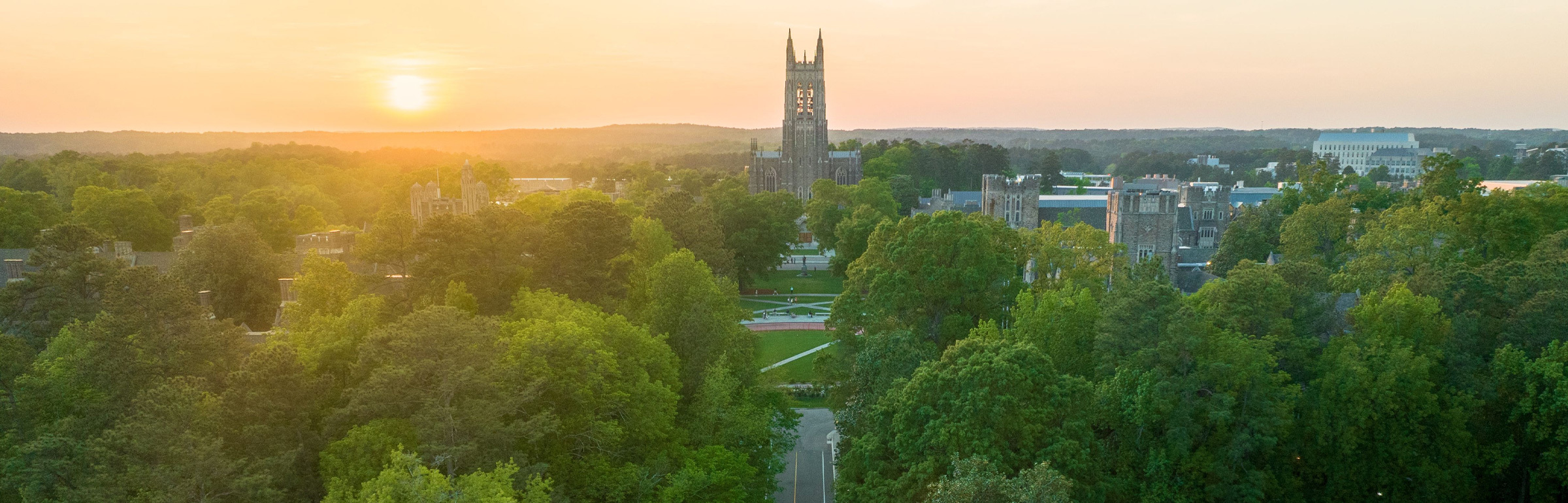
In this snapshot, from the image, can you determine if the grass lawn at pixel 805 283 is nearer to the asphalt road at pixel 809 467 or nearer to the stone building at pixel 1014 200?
the stone building at pixel 1014 200

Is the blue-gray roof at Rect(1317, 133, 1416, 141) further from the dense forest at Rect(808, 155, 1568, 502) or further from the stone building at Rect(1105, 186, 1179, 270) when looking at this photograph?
the dense forest at Rect(808, 155, 1568, 502)

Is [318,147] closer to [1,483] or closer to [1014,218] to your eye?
[1014,218]

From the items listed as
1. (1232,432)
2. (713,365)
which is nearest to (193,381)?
(713,365)

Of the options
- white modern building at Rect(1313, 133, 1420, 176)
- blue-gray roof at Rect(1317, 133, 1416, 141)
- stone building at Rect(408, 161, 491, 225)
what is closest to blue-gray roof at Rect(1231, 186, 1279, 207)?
stone building at Rect(408, 161, 491, 225)

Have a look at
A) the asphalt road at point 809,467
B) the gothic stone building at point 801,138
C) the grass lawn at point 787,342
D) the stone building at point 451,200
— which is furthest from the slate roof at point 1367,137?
the stone building at point 451,200

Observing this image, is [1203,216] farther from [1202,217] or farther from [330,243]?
[330,243]
